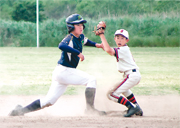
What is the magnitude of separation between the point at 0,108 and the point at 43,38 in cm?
2675

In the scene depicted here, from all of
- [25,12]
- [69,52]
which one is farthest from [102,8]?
[69,52]

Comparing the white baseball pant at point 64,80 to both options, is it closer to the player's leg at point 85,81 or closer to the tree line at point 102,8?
the player's leg at point 85,81

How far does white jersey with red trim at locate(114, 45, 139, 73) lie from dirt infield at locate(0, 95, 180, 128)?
0.83 metres

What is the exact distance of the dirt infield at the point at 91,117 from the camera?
4.50 metres

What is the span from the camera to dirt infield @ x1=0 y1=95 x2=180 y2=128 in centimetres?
450

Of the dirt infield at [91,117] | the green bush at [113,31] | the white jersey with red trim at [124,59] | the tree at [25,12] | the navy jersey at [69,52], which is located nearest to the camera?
the dirt infield at [91,117]

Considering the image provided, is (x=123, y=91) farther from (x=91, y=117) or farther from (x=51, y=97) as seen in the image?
(x=51, y=97)

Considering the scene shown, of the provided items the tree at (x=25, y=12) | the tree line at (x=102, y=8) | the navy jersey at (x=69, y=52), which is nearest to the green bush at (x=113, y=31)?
the tree line at (x=102, y=8)

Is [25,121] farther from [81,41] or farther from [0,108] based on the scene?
[0,108]

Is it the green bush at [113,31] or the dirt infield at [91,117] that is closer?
the dirt infield at [91,117]

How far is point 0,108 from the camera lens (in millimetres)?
6512

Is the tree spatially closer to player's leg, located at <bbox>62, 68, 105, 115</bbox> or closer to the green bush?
the green bush

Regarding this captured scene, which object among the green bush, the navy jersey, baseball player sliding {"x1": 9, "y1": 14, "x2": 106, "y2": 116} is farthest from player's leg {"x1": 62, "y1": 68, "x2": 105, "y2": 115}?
the green bush

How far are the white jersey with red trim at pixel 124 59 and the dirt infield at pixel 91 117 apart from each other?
32.8 inches
